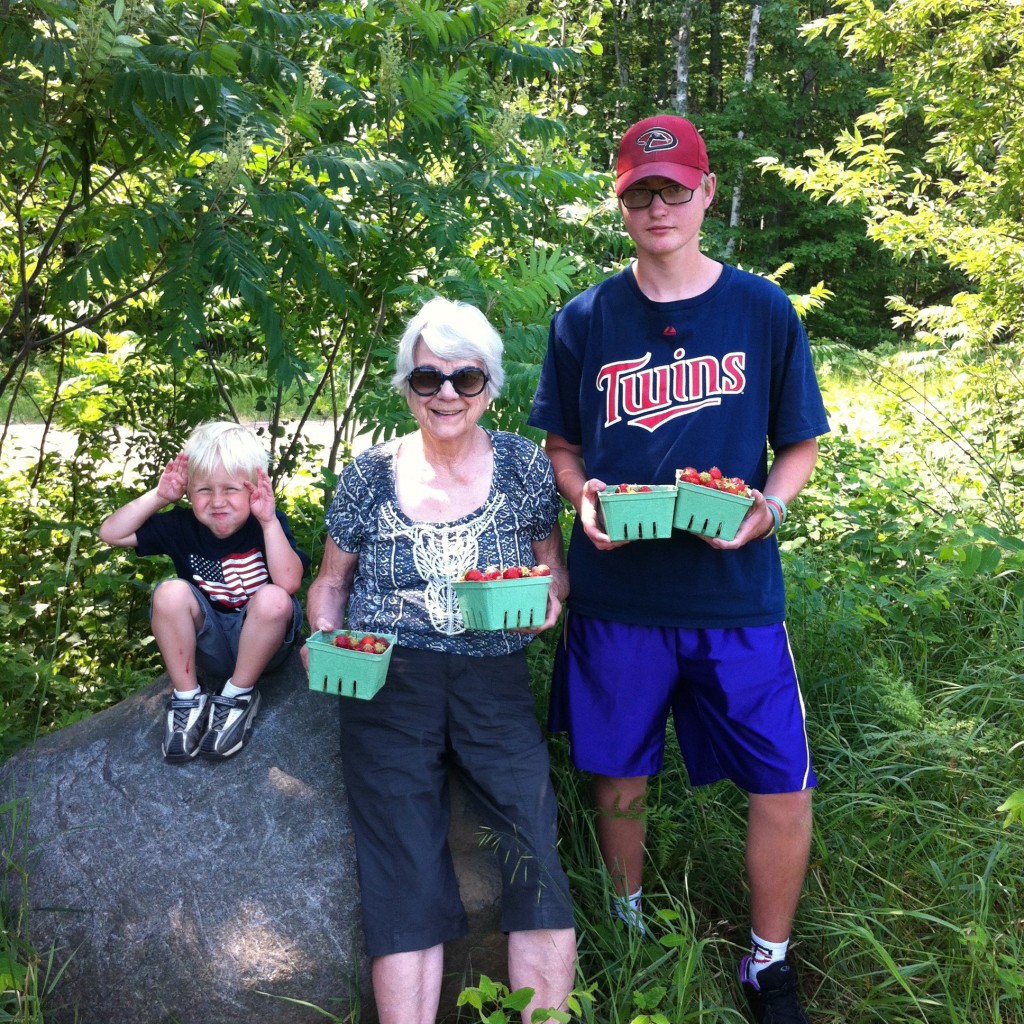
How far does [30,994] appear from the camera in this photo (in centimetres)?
244

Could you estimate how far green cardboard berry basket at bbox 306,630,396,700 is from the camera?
97.2 inches

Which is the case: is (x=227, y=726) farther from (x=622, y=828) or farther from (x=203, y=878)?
(x=622, y=828)

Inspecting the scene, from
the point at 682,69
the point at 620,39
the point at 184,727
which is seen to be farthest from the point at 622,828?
the point at 620,39

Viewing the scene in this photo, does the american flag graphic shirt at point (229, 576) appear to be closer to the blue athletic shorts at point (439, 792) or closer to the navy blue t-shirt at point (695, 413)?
the blue athletic shorts at point (439, 792)

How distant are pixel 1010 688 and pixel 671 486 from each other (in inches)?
83.3

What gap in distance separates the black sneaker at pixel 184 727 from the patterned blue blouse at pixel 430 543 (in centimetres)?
57

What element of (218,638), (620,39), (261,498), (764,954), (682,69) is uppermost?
(620,39)

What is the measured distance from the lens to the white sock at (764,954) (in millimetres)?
A: 2695

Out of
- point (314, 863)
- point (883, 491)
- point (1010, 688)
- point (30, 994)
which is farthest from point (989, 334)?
point (30, 994)

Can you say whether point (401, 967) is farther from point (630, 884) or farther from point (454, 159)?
point (454, 159)

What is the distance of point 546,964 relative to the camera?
2504mm

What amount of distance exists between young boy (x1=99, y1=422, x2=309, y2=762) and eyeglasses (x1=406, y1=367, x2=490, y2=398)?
58 centimetres

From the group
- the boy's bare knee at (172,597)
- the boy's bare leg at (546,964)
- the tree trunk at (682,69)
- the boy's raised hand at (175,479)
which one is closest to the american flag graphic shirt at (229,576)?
the boy's bare knee at (172,597)

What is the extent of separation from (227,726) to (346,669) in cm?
65
